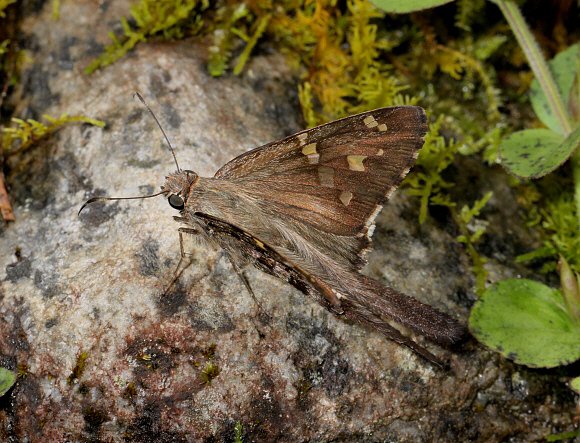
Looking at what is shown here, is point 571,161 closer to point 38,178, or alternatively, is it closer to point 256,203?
point 256,203

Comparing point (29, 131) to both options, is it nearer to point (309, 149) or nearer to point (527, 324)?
point (309, 149)

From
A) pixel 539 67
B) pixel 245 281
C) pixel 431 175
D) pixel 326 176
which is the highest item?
pixel 539 67

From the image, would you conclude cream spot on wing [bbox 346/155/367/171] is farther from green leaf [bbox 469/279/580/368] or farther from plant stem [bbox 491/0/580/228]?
plant stem [bbox 491/0/580/228]

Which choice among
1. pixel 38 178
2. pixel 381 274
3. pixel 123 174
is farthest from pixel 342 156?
pixel 38 178

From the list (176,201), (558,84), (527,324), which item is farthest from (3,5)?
(527,324)

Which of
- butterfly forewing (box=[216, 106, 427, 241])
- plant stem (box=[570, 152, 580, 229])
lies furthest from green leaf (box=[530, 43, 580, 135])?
butterfly forewing (box=[216, 106, 427, 241])
